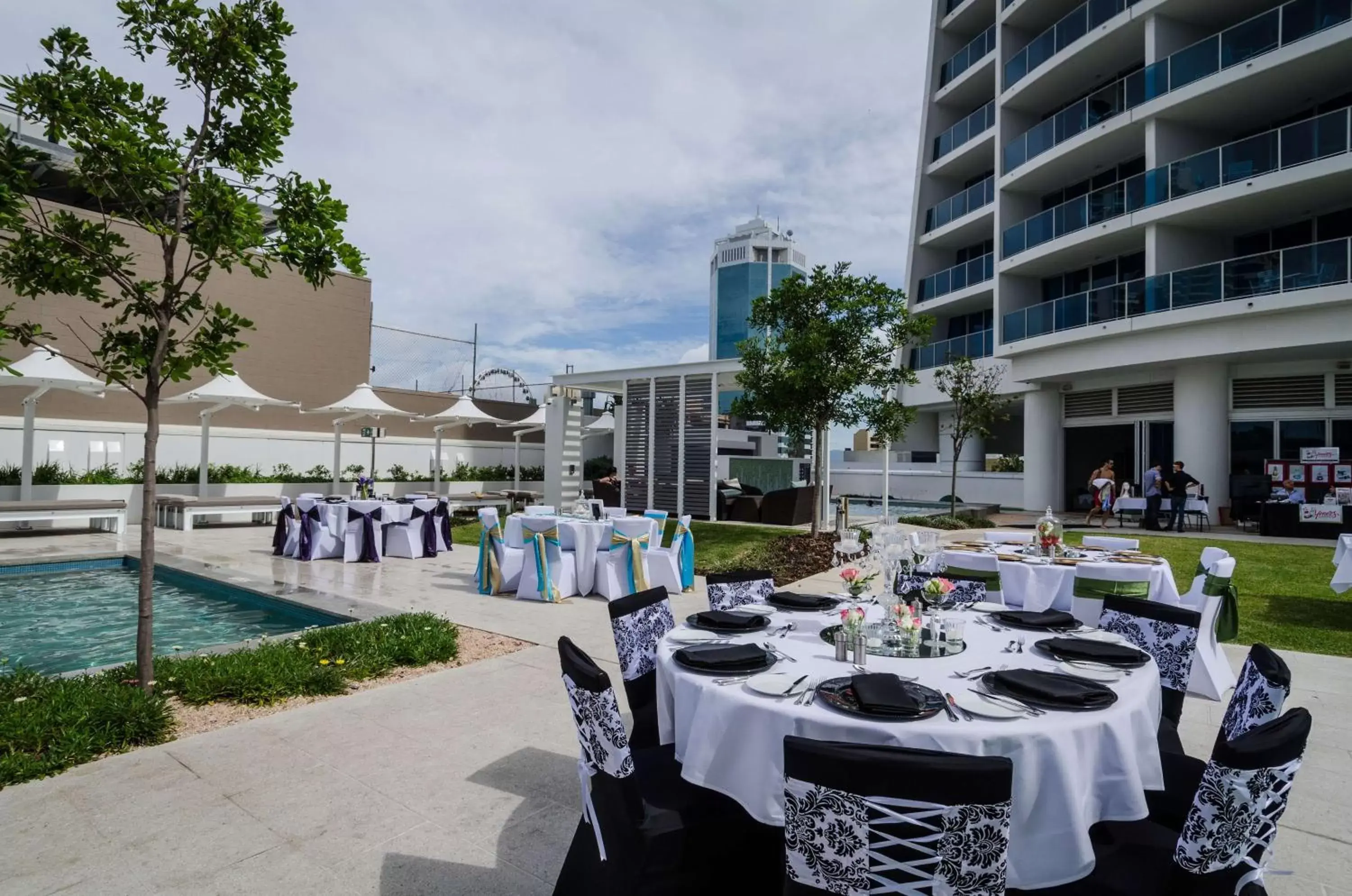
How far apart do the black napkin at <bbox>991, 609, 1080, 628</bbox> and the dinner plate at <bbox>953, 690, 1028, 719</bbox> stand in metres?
1.14

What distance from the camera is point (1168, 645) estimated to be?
124 inches

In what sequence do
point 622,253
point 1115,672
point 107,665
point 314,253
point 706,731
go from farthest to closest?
1. point 622,253
2. point 107,665
3. point 314,253
4. point 1115,672
5. point 706,731

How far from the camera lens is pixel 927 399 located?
25.0m

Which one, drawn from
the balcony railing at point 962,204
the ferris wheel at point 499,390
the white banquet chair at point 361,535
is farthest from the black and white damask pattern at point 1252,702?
the balcony railing at point 962,204

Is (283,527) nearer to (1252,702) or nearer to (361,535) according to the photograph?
(361,535)

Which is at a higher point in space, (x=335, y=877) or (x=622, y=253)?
(x=622, y=253)

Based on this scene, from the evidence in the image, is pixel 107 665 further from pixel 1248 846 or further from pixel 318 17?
pixel 1248 846

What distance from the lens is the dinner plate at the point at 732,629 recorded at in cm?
290

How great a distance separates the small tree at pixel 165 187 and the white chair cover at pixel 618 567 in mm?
4502

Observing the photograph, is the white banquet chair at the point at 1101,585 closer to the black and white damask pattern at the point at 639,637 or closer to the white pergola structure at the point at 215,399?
the black and white damask pattern at the point at 639,637

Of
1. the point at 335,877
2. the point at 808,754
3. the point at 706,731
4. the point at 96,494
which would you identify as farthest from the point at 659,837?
the point at 96,494

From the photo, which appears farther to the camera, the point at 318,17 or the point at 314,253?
the point at 318,17

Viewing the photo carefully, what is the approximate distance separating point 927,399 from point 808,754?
25241 mm

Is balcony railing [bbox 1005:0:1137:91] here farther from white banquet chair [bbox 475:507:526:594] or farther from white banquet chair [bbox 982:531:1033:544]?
white banquet chair [bbox 475:507:526:594]
